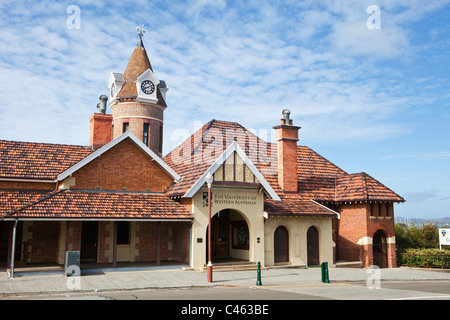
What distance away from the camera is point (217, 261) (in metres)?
23.1

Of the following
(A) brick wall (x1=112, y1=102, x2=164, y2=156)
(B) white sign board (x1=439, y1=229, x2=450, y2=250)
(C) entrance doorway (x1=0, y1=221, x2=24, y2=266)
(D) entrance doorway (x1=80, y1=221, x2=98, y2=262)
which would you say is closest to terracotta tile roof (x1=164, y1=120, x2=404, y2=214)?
(A) brick wall (x1=112, y1=102, x2=164, y2=156)

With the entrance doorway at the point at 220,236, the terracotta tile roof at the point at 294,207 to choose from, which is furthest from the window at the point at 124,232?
the terracotta tile roof at the point at 294,207

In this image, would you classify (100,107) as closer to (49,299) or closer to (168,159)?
(168,159)

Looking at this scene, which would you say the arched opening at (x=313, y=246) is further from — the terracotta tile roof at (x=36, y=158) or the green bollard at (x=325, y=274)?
the terracotta tile roof at (x=36, y=158)

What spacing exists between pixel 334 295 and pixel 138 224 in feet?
39.3

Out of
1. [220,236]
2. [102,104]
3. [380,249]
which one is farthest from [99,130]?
[380,249]

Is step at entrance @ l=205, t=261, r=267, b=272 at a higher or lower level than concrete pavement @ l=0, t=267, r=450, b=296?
higher

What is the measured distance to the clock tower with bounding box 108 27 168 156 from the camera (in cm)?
3114

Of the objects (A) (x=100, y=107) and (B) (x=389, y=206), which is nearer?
(B) (x=389, y=206)

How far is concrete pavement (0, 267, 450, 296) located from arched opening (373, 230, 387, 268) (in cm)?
261

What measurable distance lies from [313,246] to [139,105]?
15678mm

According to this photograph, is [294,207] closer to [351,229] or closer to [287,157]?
[287,157]

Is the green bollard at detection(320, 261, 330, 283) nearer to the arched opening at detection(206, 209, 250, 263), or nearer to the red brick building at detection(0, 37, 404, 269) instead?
the red brick building at detection(0, 37, 404, 269)
